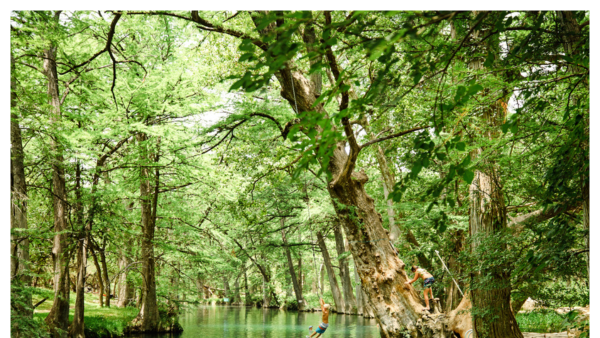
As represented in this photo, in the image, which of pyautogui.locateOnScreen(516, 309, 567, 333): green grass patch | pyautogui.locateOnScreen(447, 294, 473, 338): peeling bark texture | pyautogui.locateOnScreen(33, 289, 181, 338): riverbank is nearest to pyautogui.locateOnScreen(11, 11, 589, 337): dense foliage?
pyautogui.locateOnScreen(447, 294, 473, 338): peeling bark texture

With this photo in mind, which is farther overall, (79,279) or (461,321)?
(79,279)

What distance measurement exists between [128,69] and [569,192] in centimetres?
869

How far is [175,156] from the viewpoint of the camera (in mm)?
8508

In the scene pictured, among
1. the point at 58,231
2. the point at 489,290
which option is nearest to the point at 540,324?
the point at 489,290

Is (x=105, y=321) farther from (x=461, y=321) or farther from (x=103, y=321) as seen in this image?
(x=461, y=321)

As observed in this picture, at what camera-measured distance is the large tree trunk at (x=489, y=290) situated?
4.89 meters

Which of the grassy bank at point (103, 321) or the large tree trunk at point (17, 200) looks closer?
the large tree trunk at point (17, 200)

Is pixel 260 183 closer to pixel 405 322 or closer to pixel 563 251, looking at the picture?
pixel 405 322

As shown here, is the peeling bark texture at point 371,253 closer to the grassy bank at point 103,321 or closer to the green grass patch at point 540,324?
the green grass patch at point 540,324

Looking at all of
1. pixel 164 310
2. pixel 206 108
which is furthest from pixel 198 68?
pixel 164 310

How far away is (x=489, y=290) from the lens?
15.8ft

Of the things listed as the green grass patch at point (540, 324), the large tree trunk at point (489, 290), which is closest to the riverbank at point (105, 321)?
the large tree trunk at point (489, 290)

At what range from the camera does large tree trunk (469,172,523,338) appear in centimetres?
489

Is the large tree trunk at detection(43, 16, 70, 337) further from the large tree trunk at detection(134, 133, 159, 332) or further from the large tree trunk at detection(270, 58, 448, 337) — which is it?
the large tree trunk at detection(270, 58, 448, 337)
